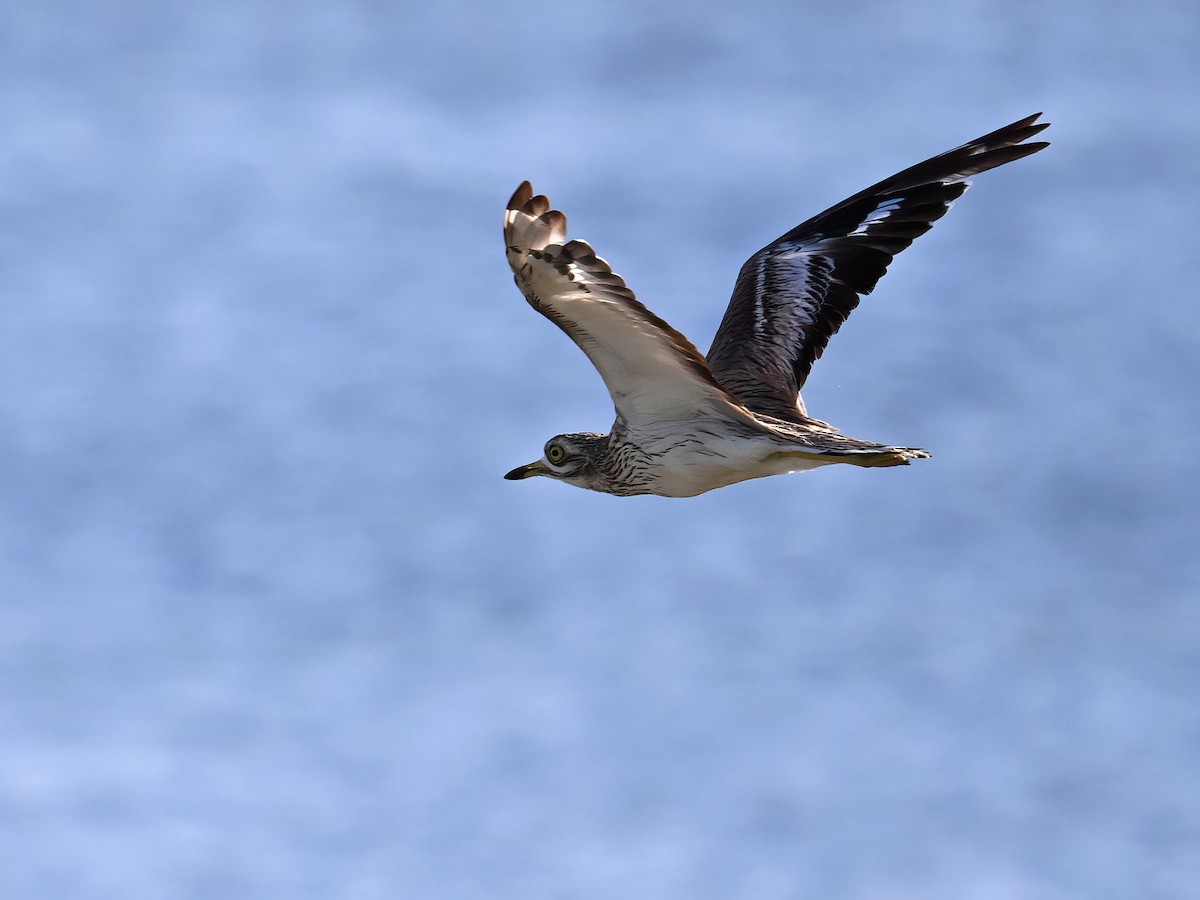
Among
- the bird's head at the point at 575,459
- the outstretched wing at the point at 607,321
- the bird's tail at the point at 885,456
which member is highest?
the bird's head at the point at 575,459

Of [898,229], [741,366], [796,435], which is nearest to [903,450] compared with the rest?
[796,435]

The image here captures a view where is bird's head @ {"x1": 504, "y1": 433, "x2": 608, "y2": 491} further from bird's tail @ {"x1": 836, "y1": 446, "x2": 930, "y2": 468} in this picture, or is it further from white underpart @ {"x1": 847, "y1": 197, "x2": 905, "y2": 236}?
white underpart @ {"x1": 847, "y1": 197, "x2": 905, "y2": 236}

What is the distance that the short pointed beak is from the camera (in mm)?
13422

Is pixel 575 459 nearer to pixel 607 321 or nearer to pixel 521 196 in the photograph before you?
pixel 607 321

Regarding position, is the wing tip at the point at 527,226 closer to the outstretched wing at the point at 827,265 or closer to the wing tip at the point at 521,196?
the wing tip at the point at 521,196

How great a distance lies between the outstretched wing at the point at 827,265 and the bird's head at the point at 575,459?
1500mm

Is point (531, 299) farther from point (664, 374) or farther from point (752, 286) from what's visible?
point (752, 286)

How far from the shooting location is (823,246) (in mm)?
15289

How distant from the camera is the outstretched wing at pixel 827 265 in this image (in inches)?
563

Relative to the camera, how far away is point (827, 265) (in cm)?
1500

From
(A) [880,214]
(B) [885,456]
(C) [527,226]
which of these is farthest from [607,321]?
(A) [880,214]

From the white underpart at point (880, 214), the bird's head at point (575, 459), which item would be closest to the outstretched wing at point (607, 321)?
the bird's head at point (575, 459)

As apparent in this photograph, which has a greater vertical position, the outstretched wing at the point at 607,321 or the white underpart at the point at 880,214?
the white underpart at the point at 880,214

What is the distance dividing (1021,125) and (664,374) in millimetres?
5146
